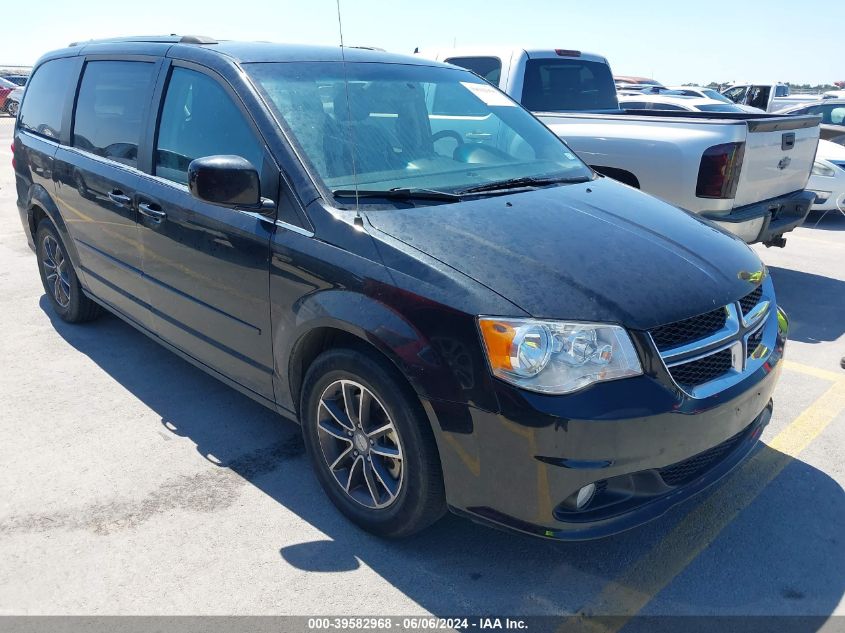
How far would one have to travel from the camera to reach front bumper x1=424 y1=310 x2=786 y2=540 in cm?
228

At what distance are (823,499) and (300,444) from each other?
248 centimetres

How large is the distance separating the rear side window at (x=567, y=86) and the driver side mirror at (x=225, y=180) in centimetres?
470

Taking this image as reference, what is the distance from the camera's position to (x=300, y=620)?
8.20 feet

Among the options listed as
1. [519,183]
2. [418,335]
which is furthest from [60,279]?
[418,335]

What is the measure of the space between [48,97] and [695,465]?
4863mm

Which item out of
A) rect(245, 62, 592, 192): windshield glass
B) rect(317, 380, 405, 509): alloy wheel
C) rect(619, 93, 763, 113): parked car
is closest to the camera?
rect(317, 380, 405, 509): alloy wheel

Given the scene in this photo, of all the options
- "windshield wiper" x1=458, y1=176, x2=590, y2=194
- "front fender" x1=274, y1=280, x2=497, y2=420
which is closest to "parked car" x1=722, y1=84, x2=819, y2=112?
"windshield wiper" x1=458, y1=176, x2=590, y2=194

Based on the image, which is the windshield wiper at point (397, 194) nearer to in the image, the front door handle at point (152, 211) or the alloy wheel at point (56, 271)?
the front door handle at point (152, 211)

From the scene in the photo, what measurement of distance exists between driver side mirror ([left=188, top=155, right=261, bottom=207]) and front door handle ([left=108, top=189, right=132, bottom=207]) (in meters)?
1.19

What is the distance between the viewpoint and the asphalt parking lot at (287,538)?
2.60m

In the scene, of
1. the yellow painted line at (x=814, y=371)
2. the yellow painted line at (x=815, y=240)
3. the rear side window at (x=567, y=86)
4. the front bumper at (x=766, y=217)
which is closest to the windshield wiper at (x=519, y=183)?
the front bumper at (x=766, y=217)

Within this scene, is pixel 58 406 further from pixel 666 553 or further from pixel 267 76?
pixel 666 553

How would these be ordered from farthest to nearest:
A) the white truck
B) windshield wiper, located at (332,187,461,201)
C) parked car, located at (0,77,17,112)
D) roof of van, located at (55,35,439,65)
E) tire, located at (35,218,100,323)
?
parked car, located at (0,77,17,112)
the white truck
tire, located at (35,218,100,323)
roof of van, located at (55,35,439,65)
windshield wiper, located at (332,187,461,201)

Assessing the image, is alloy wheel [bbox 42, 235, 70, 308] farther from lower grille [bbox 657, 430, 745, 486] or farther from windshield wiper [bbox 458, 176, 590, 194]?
lower grille [bbox 657, 430, 745, 486]
